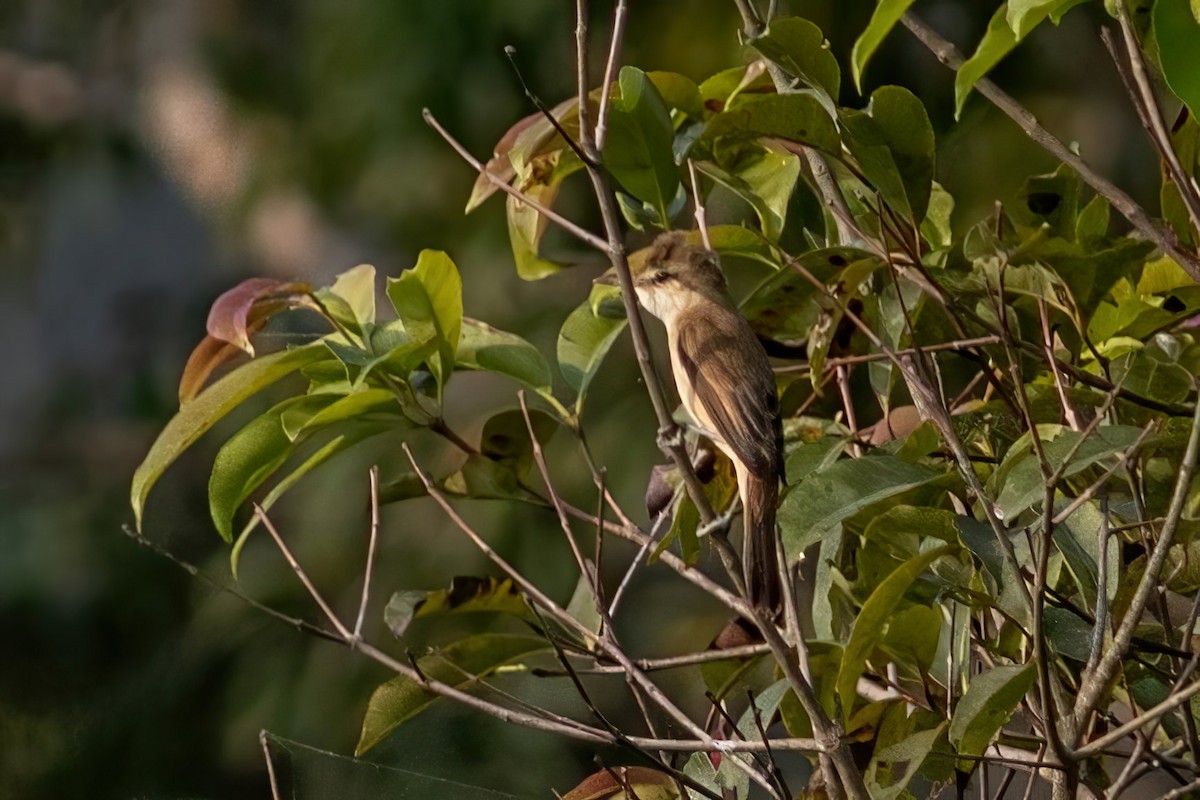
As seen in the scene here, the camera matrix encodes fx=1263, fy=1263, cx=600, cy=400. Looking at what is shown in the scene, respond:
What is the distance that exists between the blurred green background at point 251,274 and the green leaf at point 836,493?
3.62ft

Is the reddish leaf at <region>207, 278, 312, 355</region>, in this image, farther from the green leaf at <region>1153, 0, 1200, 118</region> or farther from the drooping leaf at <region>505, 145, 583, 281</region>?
the green leaf at <region>1153, 0, 1200, 118</region>

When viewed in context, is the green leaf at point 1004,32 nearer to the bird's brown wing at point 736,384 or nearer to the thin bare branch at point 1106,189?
the thin bare branch at point 1106,189

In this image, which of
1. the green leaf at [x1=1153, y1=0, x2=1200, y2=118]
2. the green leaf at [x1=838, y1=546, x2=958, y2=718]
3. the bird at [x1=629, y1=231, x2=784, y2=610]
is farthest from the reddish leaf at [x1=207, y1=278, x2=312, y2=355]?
the green leaf at [x1=1153, y1=0, x2=1200, y2=118]

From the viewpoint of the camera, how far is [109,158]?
97.7 inches

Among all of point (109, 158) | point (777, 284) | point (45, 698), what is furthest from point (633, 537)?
point (109, 158)

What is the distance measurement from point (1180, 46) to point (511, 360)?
56cm

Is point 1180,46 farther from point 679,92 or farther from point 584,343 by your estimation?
point 584,343

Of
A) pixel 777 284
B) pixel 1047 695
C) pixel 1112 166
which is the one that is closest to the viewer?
pixel 1047 695

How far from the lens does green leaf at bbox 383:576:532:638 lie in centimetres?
99

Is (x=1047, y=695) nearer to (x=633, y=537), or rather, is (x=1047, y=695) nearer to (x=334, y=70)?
(x=633, y=537)

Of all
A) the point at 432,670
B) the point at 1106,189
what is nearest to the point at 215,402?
the point at 432,670

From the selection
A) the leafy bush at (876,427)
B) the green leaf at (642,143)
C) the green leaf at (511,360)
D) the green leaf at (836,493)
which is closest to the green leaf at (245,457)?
the leafy bush at (876,427)

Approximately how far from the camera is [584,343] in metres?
1.13

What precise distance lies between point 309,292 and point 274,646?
1.39 meters
